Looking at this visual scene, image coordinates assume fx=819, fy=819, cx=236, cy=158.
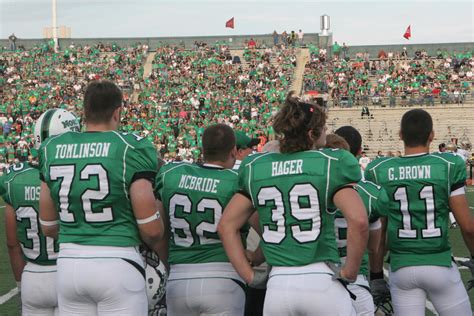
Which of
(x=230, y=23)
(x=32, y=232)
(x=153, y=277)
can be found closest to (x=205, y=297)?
(x=153, y=277)

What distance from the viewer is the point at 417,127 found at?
482 cm

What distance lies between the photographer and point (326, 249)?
3844mm

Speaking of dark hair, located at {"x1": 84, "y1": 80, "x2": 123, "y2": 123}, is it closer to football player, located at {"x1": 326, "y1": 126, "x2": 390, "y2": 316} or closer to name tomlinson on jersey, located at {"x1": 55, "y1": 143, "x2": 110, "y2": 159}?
name tomlinson on jersey, located at {"x1": 55, "y1": 143, "x2": 110, "y2": 159}

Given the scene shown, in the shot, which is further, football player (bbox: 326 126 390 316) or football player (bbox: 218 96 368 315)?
football player (bbox: 326 126 390 316)

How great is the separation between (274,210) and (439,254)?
4.44 ft

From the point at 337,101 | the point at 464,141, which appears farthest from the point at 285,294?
the point at 337,101

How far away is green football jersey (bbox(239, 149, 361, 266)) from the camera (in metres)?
3.79

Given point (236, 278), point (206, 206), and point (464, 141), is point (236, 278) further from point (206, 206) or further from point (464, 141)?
point (464, 141)

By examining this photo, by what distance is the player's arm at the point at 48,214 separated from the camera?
4.26 metres

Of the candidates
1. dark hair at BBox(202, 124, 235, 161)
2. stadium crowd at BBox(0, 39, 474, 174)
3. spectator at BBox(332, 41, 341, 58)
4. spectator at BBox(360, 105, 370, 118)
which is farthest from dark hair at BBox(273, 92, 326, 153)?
spectator at BBox(332, 41, 341, 58)

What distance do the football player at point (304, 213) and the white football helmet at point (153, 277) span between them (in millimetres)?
643

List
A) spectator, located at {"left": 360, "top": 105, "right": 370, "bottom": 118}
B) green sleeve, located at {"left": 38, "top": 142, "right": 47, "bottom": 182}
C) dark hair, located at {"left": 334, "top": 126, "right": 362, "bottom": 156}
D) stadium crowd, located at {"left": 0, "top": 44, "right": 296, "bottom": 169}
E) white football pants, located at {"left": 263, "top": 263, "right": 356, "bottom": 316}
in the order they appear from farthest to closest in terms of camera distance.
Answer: spectator, located at {"left": 360, "top": 105, "right": 370, "bottom": 118} < stadium crowd, located at {"left": 0, "top": 44, "right": 296, "bottom": 169} < dark hair, located at {"left": 334, "top": 126, "right": 362, "bottom": 156} < green sleeve, located at {"left": 38, "top": 142, "right": 47, "bottom": 182} < white football pants, located at {"left": 263, "top": 263, "right": 356, "bottom": 316}

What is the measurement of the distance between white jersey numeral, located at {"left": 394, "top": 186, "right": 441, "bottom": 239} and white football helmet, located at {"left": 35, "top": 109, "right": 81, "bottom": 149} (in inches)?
76.4

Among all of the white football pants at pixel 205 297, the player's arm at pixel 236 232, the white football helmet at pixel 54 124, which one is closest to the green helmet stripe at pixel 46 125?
the white football helmet at pixel 54 124
